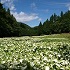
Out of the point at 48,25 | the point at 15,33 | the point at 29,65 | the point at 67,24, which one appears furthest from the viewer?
the point at 48,25

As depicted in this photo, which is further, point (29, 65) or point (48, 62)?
point (48, 62)

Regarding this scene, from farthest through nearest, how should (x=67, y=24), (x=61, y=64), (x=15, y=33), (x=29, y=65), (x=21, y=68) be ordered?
1. (x=67, y=24)
2. (x=15, y=33)
3. (x=61, y=64)
4. (x=29, y=65)
5. (x=21, y=68)

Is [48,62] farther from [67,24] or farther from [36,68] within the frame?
[67,24]

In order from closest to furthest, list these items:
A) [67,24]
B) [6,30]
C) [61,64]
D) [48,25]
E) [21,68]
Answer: [21,68] → [61,64] → [6,30] → [67,24] → [48,25]

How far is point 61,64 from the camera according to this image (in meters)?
8.56

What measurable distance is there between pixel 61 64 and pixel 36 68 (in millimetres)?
1458

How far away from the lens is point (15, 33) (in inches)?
3465

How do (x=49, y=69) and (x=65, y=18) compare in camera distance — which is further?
(x=65, y=18)

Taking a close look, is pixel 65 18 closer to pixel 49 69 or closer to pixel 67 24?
pixel 67 24

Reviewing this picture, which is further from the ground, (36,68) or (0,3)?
(0,3)

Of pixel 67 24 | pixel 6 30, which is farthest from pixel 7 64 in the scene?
pixel 67 24

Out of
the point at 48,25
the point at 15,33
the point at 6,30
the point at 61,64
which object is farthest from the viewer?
the point at 48,25

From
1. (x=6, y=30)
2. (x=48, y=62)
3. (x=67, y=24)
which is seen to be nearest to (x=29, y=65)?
(x=48, y=62)

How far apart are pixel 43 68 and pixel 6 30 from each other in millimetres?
70337
